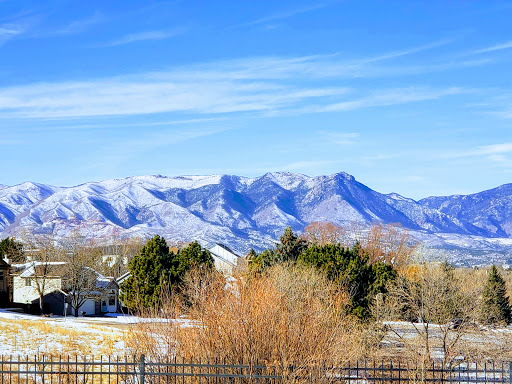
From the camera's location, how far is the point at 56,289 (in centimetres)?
6981

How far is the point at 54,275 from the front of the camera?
229 ft

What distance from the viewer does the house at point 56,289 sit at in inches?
2717

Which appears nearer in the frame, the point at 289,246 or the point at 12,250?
the point at 289,246

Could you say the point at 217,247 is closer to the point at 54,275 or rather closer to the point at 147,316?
the point at 54,275

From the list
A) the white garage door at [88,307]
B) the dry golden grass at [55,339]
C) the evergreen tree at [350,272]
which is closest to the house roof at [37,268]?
the white garage door at [88,307]

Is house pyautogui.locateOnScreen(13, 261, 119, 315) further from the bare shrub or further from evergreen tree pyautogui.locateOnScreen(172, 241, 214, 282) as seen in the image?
the bare shrub

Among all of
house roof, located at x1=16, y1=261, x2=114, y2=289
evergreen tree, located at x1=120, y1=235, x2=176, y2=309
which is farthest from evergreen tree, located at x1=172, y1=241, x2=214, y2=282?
house roof, located at x1=16, y1=261, x2=114, y2=289

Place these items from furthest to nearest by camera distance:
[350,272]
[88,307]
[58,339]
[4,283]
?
1. [88,307]
2. [4,283]
3. [350,272]
4. [58,339]

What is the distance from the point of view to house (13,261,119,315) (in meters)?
69.0

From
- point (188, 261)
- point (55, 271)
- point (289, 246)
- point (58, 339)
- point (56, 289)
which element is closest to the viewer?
point (58, 339)

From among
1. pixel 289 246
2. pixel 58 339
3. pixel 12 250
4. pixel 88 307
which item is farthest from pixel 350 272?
pixel 12 250

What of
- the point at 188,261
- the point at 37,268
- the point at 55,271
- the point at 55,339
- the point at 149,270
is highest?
the point at 188,261

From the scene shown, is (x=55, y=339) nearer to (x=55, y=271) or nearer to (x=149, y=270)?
(x=149, y=270)

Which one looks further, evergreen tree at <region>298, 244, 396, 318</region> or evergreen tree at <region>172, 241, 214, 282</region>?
evergreen tree at <region>172, 241, 214, 282</region>
